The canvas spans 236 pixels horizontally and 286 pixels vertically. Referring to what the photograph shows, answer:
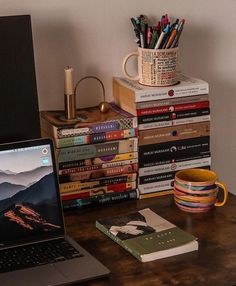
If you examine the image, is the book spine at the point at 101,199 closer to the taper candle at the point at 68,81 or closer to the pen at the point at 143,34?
the taper candle at the point at 68,81

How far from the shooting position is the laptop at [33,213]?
131 cm

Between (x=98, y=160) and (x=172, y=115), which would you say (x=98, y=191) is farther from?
(x=172, y=115)

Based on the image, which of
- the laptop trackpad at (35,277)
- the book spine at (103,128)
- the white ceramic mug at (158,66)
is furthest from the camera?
the white ceramic mug at (158,66)

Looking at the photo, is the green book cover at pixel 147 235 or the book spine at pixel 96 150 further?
the book spine at pixel 96 150

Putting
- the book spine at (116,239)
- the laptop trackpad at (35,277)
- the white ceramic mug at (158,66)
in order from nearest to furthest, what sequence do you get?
the laptop trackpad at (35,277) < the book spine at (116,239) < the white ceramic mug at (158,66)

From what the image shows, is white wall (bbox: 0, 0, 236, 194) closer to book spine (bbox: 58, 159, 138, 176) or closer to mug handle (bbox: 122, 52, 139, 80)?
mug handle (bbox: 122, 52, 139, 80)

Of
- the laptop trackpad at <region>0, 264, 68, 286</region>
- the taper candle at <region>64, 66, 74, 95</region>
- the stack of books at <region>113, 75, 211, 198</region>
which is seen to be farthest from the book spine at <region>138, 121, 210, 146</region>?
the laptop trackpad at <region>0, 264, 68, 286</region>

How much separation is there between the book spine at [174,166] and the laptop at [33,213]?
12.0 inches

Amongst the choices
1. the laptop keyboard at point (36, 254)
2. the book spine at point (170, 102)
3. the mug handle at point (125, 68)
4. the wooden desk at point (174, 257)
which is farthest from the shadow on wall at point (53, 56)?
the laptop keyboard at point (36, 254)

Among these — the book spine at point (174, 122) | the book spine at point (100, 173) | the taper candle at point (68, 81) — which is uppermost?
the taper candle at point (68, 81)

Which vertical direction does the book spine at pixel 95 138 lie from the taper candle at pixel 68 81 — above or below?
below

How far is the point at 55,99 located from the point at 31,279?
1.94 feet

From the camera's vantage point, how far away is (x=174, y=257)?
1.33 meters

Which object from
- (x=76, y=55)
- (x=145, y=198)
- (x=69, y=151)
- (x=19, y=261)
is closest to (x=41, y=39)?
(x=76, y=55)
